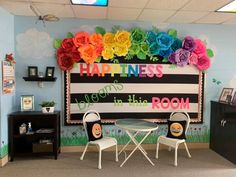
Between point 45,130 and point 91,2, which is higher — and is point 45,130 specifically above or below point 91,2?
below

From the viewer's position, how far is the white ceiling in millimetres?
3193

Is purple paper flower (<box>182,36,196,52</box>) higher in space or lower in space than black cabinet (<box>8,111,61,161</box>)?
higher

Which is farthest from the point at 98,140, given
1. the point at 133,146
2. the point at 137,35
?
the point at 137,35

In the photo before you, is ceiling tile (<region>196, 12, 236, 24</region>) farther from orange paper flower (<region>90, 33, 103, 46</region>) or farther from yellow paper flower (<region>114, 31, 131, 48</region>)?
orange paper flower (<region>90, 33, 103, 46</region>)

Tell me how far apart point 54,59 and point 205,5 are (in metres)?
2.65

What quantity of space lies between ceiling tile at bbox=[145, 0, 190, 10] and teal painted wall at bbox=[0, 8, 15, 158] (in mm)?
2285

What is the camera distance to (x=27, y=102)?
3.85m

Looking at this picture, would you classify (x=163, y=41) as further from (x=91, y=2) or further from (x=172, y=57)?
(x=91, y=2)

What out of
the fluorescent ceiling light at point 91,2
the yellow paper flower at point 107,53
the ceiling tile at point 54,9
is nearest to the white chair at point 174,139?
the yellow paper flower at point 107,53

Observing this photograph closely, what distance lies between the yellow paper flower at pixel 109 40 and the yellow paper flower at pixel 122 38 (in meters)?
0.07

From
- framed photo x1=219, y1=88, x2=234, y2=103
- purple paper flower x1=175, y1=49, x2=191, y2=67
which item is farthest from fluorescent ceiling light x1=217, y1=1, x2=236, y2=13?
framed photo x1=219, y1=88, x2=234, y2=103

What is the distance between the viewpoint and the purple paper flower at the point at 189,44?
412cm

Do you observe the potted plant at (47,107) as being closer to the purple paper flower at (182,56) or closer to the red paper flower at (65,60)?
the red paper flower at (65,60)

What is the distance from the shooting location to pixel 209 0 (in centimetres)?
304
